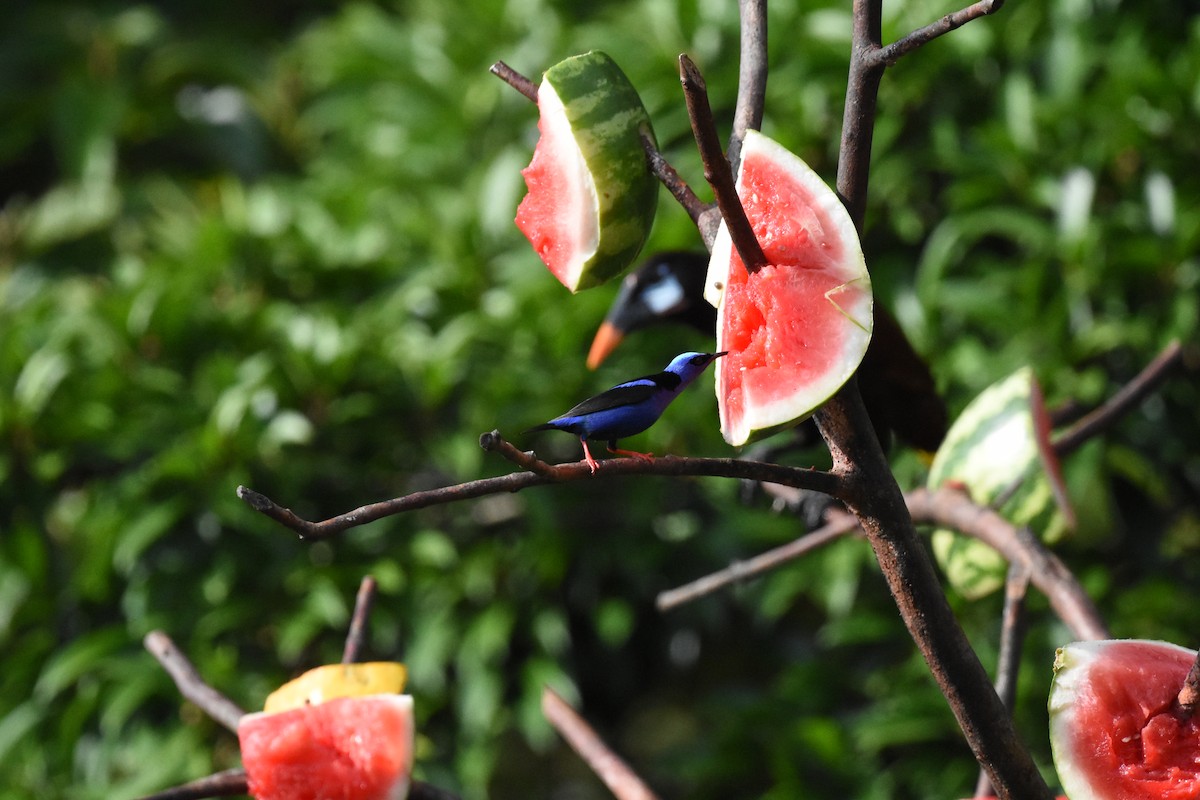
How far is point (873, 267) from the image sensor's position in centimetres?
191

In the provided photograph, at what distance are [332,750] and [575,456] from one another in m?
1.33

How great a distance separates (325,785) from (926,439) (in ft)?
1.91

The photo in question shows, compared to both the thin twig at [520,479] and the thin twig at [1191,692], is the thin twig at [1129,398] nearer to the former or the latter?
the thin twig at [1191,692]

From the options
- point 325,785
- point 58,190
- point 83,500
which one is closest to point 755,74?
point 325,785

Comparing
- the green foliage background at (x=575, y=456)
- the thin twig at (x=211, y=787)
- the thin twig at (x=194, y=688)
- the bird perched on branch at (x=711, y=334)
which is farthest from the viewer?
the green foliage background at (x=575, y=456)

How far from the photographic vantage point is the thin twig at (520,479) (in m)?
0.40

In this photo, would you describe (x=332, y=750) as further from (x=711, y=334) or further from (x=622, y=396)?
(x=711, y=334)

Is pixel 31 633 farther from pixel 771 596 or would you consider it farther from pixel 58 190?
A: pixel 58 190

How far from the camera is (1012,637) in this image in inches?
30.9

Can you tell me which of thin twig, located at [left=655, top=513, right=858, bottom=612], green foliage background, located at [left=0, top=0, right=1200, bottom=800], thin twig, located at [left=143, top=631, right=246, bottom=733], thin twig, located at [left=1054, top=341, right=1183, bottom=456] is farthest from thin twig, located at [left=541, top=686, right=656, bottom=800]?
green foliage background, located at [left=0, top=0, right=1200, bottom=800]

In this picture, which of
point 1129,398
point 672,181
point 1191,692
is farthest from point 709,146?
point 1129,398

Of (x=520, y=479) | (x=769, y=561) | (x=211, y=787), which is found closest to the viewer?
(x=520, y=479)

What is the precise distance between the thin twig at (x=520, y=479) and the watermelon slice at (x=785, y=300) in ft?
0.11

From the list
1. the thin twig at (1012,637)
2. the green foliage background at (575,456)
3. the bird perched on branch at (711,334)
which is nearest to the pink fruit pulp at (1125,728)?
the thin twig at (1012,637)
